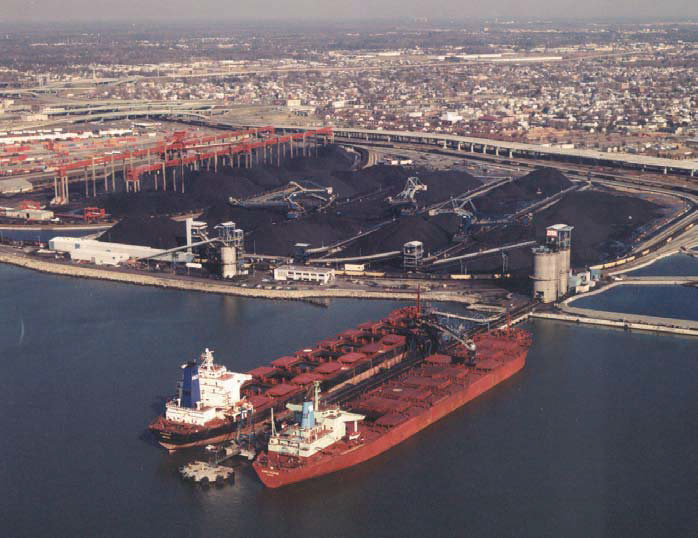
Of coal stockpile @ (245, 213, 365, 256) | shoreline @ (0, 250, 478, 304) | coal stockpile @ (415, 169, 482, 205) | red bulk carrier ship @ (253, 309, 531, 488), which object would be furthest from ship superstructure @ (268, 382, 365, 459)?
coal stockpile @ (415, 169, 482, 205)

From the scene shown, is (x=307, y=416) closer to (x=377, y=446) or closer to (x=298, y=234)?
(x=377, y=446)

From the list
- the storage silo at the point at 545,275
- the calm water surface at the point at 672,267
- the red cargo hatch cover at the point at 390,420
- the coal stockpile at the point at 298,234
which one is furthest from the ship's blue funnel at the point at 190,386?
the calm water surface at the point at 672,267

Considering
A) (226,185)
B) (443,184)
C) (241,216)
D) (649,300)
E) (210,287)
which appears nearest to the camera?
(649,300)

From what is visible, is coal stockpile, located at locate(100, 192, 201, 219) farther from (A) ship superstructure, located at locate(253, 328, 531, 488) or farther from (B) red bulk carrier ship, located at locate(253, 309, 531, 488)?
(A) ship superstructure, located at locate(253, 328, 531, 488)

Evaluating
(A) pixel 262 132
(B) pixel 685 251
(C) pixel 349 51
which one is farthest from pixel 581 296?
(C) pixel 349 51

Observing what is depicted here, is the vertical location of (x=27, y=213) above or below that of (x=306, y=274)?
below

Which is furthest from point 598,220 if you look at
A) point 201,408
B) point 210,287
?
point 201,408
